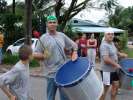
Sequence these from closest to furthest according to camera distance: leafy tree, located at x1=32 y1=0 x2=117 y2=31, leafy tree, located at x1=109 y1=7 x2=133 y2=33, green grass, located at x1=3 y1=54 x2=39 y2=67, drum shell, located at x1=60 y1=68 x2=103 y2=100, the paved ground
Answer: drum shell, located at x1=60 y1=68 x2=103 y2=100 → the paved ground → green grass, located at x1=3 y1=54 x2=39 y2=67 → leafy tree, located at x1=32 y1=0 x2=117 y2=31 → leafy tree, located at x1=109 y1=7 x2=133 y2=33

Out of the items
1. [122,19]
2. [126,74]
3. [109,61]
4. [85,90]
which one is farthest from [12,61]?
[122,19]

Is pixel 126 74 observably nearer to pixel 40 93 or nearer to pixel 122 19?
pixel 40 93

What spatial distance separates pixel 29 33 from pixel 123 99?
31.7 ft

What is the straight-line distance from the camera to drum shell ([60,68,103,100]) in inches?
222

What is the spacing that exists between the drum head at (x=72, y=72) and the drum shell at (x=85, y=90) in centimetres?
6

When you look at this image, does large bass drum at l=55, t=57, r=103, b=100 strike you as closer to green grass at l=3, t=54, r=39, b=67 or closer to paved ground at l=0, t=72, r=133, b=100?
paved ground at l=0, t=72, r=133, b=100

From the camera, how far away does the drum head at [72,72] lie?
19.1 ft

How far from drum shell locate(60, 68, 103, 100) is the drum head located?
0.06m

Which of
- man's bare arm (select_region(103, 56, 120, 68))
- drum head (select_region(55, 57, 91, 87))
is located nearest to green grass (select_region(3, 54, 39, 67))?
man's bare arm (select_region(103, 56, 120, 68))

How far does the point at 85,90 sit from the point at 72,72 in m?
0.57

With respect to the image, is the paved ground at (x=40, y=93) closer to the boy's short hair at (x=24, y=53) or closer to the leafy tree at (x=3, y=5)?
the boy's short hair at (x=24, y=53)

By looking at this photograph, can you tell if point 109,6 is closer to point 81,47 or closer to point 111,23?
point 81,47

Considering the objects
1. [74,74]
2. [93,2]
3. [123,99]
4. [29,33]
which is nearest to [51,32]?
[74,74]

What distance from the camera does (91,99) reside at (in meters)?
5.67
